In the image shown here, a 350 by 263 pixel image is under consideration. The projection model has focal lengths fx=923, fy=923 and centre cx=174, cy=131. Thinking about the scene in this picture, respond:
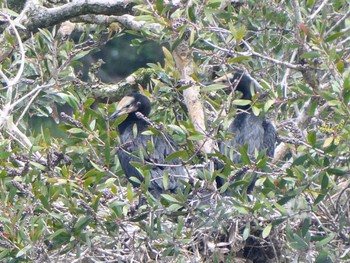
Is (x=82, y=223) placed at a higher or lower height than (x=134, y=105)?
higher

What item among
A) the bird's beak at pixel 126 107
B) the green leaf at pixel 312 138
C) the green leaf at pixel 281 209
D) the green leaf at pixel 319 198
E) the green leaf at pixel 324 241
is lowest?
the bird's beak at pixel 126 107

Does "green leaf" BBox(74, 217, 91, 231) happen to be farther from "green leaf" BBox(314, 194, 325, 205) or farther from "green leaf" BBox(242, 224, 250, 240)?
"green leaf" BBox(314, 194, 325, 205)

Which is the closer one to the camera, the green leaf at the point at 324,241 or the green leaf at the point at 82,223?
the green leaf at the point at 324,241

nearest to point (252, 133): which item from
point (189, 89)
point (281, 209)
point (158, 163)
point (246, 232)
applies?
point (189, 89)

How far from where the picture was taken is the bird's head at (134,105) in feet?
20.1

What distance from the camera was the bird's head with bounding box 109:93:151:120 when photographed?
6.13m

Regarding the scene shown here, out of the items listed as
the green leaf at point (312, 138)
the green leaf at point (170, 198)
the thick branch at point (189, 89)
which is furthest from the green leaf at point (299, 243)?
the thick branch at point (189, 89)

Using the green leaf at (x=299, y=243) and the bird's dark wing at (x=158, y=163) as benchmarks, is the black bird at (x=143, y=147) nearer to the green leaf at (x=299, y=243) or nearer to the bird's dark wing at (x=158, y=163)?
the bird's dark wing at (x=158, y=163)

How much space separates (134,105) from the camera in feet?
20.2

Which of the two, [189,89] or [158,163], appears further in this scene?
[189,89]

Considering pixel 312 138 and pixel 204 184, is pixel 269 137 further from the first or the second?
pixel 312 138

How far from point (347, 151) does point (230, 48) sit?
0.84 m

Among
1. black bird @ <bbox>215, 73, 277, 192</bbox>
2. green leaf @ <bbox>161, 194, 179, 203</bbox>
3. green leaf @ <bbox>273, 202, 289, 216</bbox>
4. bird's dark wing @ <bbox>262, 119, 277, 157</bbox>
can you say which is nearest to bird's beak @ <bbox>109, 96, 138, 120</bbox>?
black bird @ <bbox>215, 73, 277, 192</bbox>

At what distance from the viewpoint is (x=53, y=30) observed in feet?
19.7
